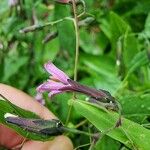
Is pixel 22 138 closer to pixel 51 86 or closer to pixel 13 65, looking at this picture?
pixel 51 86

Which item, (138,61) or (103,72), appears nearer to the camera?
(138,61)

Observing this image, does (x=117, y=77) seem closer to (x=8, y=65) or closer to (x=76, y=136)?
(x=76, y=136)

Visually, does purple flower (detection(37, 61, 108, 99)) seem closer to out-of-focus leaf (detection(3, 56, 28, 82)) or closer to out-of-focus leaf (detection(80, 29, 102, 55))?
out-of-focus leaf (detection(3, 56, 28, 82))

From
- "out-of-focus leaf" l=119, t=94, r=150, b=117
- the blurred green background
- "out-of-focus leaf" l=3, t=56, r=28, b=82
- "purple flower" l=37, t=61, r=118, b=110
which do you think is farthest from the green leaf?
"out-of-focus leaf" l=3, t=56, r=28, b=82

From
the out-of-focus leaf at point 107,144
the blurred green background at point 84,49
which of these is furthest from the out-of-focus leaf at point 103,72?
the out-of-focus leaf at point 107,144

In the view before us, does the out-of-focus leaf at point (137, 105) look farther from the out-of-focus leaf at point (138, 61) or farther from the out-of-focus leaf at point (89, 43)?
the out-of-focus leaf at point (89, 43)

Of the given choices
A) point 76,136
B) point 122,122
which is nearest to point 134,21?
point 76,136

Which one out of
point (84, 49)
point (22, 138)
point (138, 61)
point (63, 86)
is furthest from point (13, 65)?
point (63, 86)
